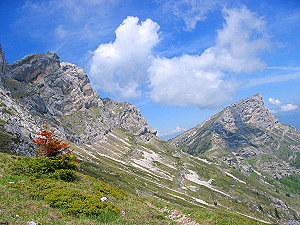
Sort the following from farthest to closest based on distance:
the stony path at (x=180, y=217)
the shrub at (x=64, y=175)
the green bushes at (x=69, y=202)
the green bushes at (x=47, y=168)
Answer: the shrub at (x=64, y=175), the green bushes at (x=47, y=168), the stony path at (x=180, y=217), the green bushes at (x=69, y=202)

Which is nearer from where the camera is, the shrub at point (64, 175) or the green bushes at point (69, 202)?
the green bushes at point (69, 202)

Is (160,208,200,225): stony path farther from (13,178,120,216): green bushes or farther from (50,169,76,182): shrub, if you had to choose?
(50,169,76,182): shrub

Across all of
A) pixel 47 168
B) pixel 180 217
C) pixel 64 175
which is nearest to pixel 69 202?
pixel 180 217

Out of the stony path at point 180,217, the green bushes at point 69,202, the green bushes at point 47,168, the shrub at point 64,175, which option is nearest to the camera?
the green bushes at point 69,202

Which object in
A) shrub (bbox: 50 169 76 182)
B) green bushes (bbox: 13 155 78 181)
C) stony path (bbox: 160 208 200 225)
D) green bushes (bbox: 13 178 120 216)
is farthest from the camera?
shrub (bbox: 50 169 76 182)

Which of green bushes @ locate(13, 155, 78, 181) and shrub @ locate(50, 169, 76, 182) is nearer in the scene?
green bushes @ locate(13, 155, 78, 181)

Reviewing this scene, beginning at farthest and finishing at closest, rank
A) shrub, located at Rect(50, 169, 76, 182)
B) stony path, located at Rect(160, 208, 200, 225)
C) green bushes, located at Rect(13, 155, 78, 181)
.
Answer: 1. shrub, located at Rect(50, 169, 76, 182)
2. green bushes, located at Rect(13, 155, 78, 181)
3. stony path, located at Rect(160, 208, 200, 225)

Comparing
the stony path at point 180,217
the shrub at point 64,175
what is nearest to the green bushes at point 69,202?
the shrub at point 64,175

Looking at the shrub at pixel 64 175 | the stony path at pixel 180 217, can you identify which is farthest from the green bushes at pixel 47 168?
the stony path at pixel 180 217

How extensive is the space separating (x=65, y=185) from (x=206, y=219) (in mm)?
18352

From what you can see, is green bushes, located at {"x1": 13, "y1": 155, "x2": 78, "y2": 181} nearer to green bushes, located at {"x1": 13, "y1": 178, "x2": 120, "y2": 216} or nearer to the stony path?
green bushes, located at {"x1": 13, "y1": 178, "x2": 120, "y2": 216}

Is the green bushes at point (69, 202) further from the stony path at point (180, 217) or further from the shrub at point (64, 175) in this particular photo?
the stony path at point (180, 217)

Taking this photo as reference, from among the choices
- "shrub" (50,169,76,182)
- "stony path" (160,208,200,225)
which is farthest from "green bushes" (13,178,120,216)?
"stony path" (160,208,200,225)

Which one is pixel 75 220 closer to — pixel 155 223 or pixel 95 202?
pixel 95 202
